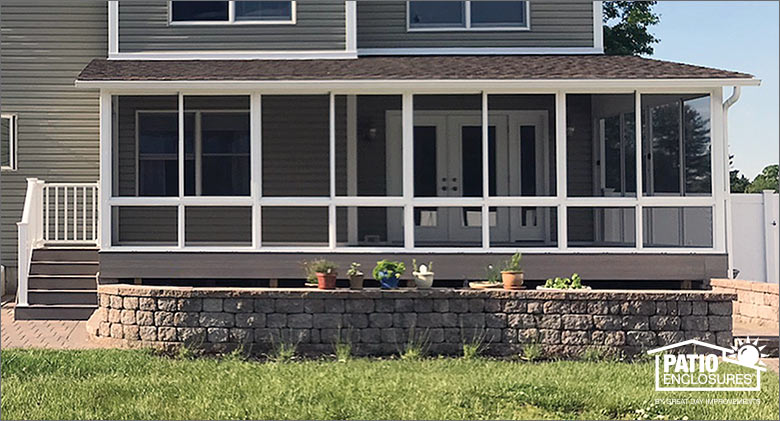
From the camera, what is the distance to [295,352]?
10.6 meters

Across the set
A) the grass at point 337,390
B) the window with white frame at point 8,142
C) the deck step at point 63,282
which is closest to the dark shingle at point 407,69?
the window with white frame at point 8,142

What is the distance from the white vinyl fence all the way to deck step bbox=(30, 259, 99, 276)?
1075 cm

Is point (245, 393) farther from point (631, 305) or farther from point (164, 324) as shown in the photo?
point (631, 305)

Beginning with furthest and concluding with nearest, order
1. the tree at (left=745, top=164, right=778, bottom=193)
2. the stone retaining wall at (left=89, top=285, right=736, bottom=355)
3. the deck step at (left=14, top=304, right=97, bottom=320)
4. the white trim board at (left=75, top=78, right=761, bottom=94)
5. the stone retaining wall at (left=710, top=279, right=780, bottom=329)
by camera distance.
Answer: the tree at (left=745, top=164, right=778, bottom=193), the deck step at (left=14, top=304, right=97, bottom=320), the white trim board at (left=75, top=78, right=761, bottom=94), the stone retaining wall at (left=710, top=279, right=780, bottom=329), the stone retaining wall at (left=89, top=285, right=736, bottom=355)

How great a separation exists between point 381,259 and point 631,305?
11.8 ft

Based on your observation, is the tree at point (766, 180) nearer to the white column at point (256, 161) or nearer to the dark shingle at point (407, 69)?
the dark shingle at point (407, 69)

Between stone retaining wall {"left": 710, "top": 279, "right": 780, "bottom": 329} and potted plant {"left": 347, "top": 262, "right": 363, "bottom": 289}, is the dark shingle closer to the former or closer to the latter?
stone retaining wall {"left": 710, "top": 279, "right": 780, "bottom": 329}

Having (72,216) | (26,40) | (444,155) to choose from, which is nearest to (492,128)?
(444,155)

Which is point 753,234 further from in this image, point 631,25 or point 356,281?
point 631,25

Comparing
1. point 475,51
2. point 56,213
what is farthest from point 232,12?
point 56,213

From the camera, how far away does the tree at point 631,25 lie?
25719 mm

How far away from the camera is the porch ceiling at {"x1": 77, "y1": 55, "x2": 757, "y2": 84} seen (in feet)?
41.1

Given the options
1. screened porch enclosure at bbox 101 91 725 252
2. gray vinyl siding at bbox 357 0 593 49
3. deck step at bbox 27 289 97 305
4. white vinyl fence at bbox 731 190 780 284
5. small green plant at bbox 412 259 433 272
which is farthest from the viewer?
gray vinyl siding at bbox 357 0 593 49

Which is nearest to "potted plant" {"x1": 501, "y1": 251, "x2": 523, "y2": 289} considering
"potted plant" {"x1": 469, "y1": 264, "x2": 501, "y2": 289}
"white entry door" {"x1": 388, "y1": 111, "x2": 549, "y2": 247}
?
"potted plant" {"x1": 469, "y1": 264, "x2": 501, "y2": 289}
